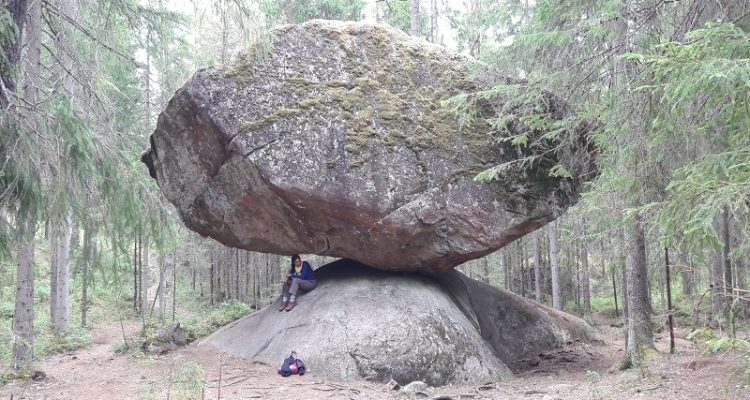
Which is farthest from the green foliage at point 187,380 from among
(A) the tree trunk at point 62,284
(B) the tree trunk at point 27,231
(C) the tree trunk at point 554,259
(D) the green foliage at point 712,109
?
(C) the tree trunk at point 554,259

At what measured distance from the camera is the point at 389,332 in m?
9.38

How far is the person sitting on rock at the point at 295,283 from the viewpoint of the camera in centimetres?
1090

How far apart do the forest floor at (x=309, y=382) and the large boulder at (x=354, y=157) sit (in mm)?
2578

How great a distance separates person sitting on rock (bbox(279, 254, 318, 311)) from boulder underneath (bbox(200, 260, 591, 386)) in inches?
6.4

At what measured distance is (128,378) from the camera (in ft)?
28.1

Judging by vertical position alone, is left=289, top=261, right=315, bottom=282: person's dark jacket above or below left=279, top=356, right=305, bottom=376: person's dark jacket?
above

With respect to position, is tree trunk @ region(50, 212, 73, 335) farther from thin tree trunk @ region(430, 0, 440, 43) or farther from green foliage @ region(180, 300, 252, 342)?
thin tree trunk @ region(430, 0, 440, 43)

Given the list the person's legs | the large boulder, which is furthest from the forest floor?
the large boulder

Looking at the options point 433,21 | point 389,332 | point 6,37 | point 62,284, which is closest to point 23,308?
point 6,37

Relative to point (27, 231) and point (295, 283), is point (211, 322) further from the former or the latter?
point (27, 231)

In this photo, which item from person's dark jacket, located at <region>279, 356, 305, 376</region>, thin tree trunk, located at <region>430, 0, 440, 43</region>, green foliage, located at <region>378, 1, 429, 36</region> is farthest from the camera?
thin tree trunk, located at <region>430, 0, 440, 43</region>

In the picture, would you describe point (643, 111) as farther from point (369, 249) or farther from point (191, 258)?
point (191, 258)

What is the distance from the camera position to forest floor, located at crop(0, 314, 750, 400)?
6578 mm

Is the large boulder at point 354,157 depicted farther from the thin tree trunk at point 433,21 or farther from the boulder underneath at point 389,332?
the thin tree trunk at point 433,21
